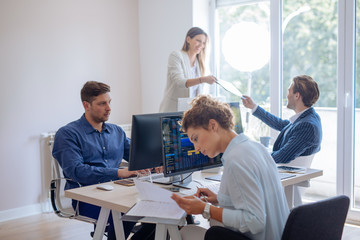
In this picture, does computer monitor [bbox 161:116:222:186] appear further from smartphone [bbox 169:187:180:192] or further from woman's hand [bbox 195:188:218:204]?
woman's hand [bbox 195:188:218:204]

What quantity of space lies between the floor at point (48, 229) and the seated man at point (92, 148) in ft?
3.25

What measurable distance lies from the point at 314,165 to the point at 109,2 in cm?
273

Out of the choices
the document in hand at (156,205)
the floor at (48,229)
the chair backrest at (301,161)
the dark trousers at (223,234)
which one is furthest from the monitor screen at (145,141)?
the floor at (48,229)

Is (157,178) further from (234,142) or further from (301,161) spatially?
(301,161)

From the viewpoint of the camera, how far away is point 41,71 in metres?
4.03

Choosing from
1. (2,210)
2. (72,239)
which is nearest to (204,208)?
(72,239)

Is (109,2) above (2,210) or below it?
above

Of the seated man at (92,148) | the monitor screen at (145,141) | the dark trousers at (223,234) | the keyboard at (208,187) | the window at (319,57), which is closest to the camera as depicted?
the dark trousers at (223,234)

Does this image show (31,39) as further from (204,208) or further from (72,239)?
(204,208)

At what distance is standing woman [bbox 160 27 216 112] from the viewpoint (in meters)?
3.47

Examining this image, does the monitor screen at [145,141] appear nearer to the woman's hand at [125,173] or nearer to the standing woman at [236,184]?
the woman's hand at [125,173]

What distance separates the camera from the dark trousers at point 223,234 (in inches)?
57.2

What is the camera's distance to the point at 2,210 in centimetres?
379

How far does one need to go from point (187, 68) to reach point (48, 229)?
1809 mm
